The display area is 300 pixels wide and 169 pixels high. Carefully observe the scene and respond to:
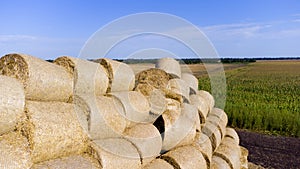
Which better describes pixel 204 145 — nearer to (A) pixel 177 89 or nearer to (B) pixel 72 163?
(A) pixel 177 89

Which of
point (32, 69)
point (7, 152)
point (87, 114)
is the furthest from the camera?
point (87, 114)

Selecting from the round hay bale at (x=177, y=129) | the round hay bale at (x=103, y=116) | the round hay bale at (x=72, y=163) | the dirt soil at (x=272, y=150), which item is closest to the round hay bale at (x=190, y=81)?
the round hay bale at (x=177, y=129)

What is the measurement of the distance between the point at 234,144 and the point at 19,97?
5.05m

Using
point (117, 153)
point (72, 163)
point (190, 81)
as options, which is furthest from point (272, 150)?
point (72, 163)

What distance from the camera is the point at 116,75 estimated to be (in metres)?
4.54

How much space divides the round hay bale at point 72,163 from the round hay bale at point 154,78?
80.2 inches

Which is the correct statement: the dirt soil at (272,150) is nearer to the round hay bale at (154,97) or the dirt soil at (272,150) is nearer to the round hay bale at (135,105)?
the round hay bale at (154,97)

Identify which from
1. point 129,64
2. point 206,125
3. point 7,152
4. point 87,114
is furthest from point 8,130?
point 206,125

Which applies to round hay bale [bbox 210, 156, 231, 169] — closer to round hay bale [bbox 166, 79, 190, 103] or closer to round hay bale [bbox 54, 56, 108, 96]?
round hay bale [bbox 166, 79, 190, 103]

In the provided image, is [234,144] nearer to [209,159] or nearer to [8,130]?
[209,159]

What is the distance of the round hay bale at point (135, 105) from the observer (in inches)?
167

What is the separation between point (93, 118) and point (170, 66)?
3119 millimetres

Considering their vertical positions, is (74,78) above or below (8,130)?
above

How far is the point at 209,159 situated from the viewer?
17.1 feet
